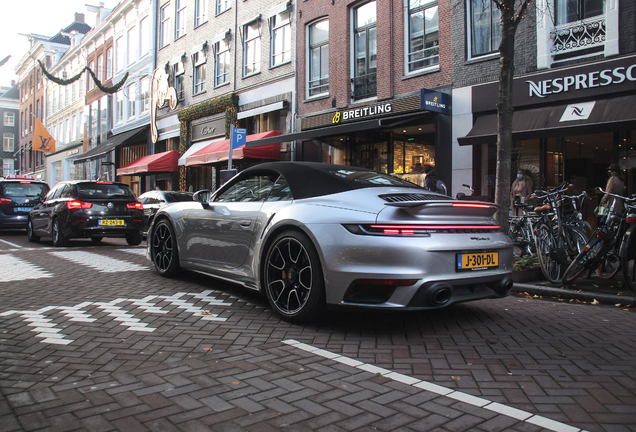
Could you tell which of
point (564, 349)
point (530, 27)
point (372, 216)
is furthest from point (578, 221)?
point (530, 27)

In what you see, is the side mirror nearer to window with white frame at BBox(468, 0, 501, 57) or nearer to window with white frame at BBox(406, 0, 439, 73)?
window with white frame at BBox(468, 0, 501, 57)

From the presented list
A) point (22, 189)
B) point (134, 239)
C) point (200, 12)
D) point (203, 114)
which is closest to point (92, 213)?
point (134, 239)

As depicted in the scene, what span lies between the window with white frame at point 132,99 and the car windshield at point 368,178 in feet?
97.3

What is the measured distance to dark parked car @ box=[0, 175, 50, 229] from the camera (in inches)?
573

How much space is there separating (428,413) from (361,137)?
48.1 ft

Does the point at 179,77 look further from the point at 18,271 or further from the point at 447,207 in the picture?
the point at 447,207

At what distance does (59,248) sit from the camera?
35.0ft

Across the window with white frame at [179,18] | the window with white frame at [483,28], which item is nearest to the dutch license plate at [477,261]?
the window with white frame at [483,28]

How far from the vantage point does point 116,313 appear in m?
4.48

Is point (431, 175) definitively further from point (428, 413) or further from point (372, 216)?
point (428, 413)

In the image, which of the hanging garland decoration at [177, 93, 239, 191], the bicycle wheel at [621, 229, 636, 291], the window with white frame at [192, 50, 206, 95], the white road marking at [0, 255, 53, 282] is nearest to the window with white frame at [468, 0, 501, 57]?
the bicycle wheel at [621, 229, 636, 291]

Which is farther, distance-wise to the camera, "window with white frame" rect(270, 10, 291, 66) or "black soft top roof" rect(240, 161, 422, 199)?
"window with white frame" rect(270, 10, 291, 66)

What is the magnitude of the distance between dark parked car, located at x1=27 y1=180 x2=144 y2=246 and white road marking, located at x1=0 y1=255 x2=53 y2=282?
2157 millimetres

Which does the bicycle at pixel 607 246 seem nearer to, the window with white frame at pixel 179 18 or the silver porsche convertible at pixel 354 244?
the silver porsche convertible at pixel 354 244
